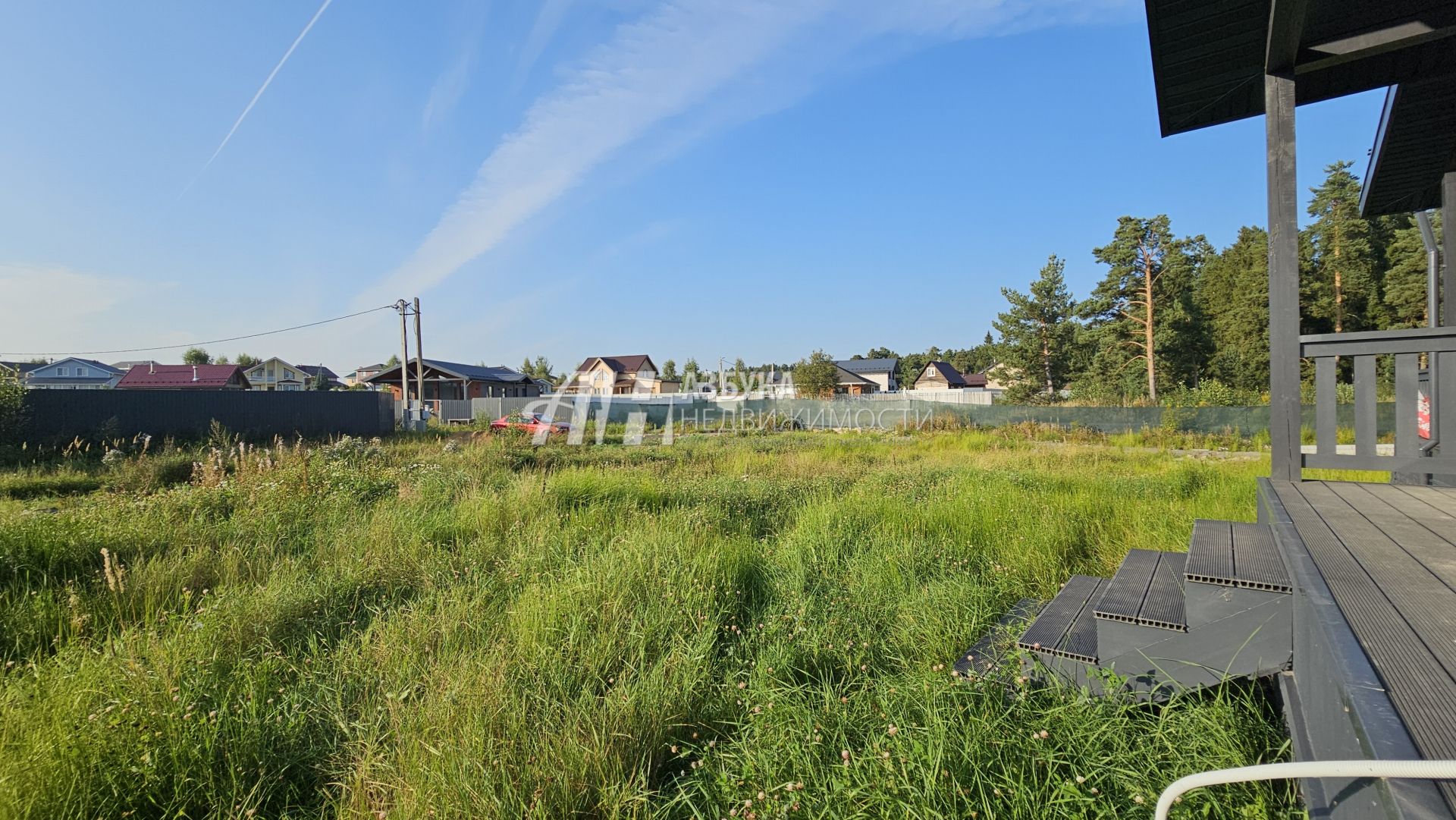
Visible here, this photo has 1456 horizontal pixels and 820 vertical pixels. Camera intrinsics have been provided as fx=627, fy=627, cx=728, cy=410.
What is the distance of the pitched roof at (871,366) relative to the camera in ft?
202

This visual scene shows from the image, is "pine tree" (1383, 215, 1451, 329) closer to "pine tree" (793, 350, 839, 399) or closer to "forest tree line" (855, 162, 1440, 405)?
"forest tree line" (855, 162, 1440, 405)

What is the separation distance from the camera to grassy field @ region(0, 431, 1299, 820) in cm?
169

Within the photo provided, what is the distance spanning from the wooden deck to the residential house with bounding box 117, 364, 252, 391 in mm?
43662

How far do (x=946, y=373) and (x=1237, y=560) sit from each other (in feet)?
201

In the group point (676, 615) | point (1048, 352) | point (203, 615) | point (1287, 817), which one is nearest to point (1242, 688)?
point (1287, 817)

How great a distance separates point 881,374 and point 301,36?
5653 centimetres

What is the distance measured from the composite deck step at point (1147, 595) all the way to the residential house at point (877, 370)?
5758 centimetres

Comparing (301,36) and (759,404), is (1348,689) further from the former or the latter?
(759,404)

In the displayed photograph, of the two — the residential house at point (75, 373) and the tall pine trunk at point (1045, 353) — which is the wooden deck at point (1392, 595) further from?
the residential house at point (75, 373)

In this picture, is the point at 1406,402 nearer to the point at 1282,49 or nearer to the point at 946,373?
the point at 1282,49

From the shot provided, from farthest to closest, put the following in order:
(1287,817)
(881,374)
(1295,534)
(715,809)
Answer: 1. (881,374)
2. (1295,534)
3. (715,809)
4. (1287,817)

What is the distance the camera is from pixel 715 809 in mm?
1707

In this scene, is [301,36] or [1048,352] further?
[1048,352]

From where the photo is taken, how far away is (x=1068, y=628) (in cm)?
232
